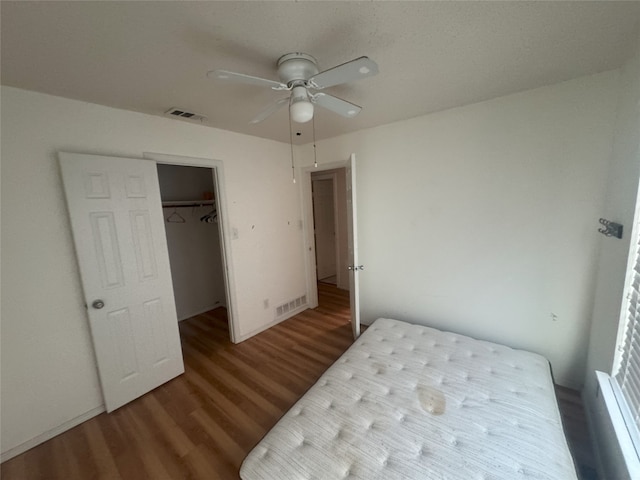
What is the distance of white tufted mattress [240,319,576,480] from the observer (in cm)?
103

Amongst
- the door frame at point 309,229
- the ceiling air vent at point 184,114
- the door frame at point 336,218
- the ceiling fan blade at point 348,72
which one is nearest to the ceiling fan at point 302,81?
the ceiling fan blade at point 348,72

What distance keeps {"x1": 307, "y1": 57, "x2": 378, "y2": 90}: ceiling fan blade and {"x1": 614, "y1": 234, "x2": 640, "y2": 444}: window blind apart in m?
1.51

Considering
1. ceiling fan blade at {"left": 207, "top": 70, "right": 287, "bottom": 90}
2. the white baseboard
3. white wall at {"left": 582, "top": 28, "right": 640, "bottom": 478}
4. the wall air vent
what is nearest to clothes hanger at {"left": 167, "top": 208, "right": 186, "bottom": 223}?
the wall air vent

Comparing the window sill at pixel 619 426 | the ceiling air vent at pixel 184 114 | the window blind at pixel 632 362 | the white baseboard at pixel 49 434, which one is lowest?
the white baseboard at pixel 49 434

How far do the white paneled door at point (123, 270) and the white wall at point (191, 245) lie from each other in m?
1.16

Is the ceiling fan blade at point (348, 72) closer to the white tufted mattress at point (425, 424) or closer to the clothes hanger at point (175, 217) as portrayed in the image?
the white tufted mattress at point (425, 424)

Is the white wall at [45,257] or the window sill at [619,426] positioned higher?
the white wall at [45,257]

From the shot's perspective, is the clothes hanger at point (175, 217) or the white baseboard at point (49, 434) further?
the clothes hanger at point (175, 217)

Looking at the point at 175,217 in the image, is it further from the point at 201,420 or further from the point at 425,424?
the point at 425,424

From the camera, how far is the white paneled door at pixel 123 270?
5.65 feet

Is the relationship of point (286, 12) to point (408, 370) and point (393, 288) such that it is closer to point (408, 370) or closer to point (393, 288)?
point (408, 370)

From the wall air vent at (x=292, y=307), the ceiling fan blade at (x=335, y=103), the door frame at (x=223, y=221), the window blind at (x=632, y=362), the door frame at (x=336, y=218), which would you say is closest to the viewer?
the window blind at (x=632, y=362)

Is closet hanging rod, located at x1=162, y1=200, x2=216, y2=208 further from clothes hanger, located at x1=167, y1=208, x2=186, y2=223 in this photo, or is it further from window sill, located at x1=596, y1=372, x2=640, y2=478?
window sill, located at x1=596, y1=372, x2=640, y2=478

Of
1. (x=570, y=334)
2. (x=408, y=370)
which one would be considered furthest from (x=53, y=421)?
(x=570, y=334)
